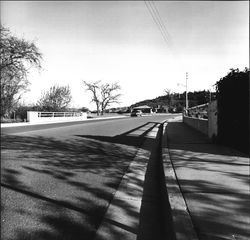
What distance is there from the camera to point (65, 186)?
534cm

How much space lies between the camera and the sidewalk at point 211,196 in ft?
10.5

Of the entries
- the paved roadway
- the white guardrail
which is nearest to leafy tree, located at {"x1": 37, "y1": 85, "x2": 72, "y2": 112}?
the white guardrail

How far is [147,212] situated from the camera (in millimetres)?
4266

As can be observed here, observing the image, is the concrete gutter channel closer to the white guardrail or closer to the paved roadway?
the paved roadway

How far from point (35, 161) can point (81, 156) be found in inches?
57.3

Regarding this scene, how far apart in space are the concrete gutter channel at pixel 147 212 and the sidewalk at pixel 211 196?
0.02 meters

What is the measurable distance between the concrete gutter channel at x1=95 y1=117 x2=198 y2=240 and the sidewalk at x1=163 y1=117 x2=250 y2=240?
2 centimetres

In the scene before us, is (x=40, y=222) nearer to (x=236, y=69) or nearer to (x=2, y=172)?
(x=2, y=172)

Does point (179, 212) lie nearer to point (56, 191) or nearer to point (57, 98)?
point (56, 191)

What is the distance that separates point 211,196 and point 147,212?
967 millimetres

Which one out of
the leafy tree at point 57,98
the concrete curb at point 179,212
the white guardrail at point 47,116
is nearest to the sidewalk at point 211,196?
the concrete curb at point 179,212

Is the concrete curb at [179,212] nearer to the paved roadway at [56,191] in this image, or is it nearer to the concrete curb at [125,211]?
the concrete curb at [125,211]

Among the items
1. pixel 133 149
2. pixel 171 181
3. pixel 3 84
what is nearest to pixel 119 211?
pixel 171 181

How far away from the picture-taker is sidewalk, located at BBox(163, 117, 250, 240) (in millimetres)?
3189
